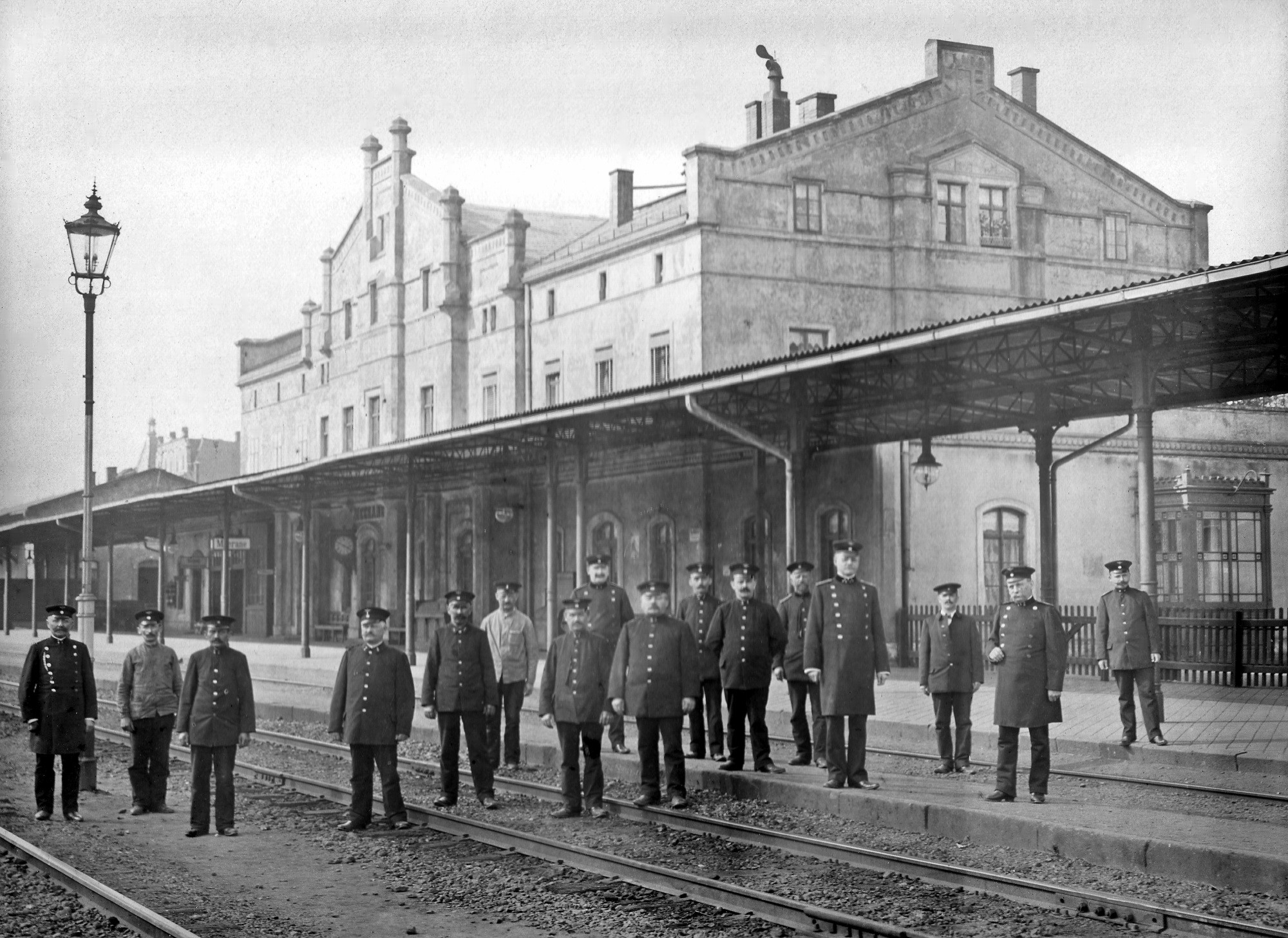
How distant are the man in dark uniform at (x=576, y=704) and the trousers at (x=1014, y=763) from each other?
2.82m

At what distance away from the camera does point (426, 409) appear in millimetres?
38906

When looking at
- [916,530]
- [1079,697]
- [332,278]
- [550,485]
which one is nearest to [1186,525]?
[916,530]

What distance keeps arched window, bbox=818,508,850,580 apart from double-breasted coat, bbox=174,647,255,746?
1624cm

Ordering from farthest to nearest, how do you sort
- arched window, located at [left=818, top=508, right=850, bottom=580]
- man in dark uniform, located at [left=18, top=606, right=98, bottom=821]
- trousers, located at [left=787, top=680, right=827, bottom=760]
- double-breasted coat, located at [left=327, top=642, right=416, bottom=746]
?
arched window, located at [left=818, top=508, right=850, bottom=580]
trousers, located at [left=787, top=680, right=827, bottom=760]
man in dark uniform, located at [left=18, top=606, right=98, bottom=821]
double-breasted coat, located at [left=327, top=642, right=416, bottom=746]

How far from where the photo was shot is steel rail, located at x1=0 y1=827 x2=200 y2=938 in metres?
7.12

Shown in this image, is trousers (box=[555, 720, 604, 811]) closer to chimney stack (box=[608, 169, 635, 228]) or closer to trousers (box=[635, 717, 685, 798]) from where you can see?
trousers (box=[635, 717, 685, 798])

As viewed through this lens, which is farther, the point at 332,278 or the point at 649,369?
the point at 332,278

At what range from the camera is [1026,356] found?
19.4 m

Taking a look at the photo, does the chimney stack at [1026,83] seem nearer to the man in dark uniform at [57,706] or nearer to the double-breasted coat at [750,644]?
the double-breasted coat at [750,644]

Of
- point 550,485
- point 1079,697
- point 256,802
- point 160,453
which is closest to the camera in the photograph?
point 256,802

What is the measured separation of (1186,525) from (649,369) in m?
10.6

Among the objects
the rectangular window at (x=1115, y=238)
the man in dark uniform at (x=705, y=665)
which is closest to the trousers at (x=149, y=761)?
the man in dark uniform at (x=705, y=665)

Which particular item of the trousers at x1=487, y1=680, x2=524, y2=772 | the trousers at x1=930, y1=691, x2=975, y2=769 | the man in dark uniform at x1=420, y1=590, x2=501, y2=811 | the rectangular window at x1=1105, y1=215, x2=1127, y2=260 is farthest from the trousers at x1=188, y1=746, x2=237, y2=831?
the rectangular window at x1=1105, y1=215, x2=1127, y2=260

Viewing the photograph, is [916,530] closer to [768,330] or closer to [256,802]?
[768,330]
